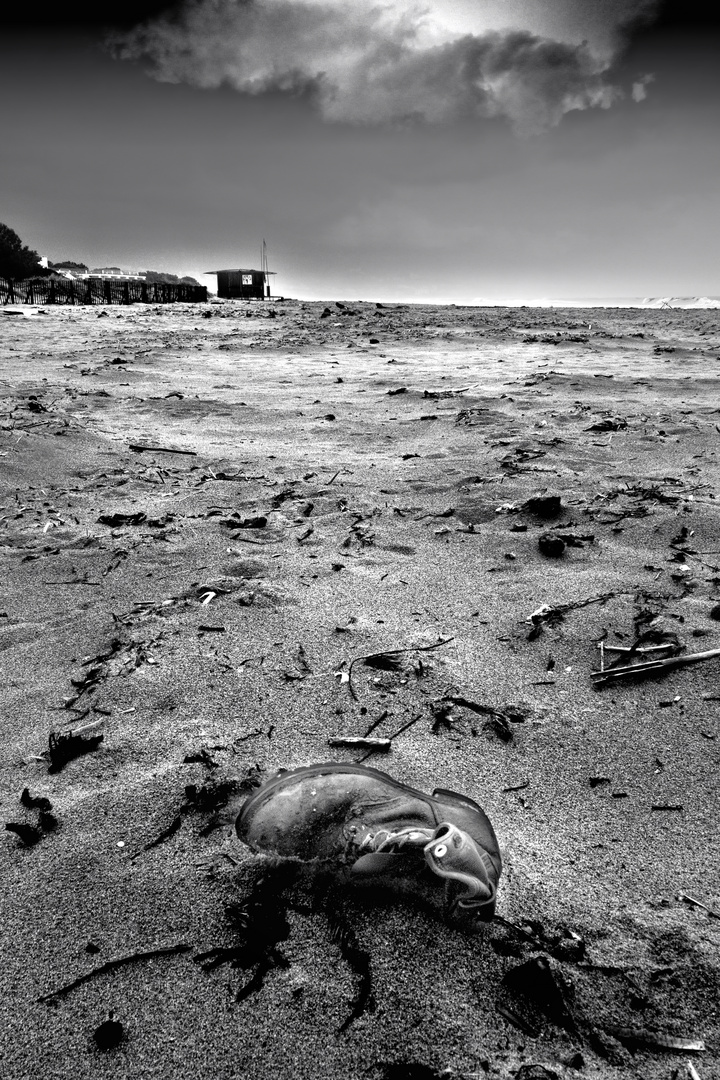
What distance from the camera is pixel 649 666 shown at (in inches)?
75.0

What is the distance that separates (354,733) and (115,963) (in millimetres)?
725

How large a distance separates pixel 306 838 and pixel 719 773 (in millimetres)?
935

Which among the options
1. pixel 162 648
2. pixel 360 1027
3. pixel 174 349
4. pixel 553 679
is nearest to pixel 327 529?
pixel 162 648

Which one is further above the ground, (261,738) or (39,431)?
(39,431)

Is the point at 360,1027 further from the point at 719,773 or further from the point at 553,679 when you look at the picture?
the point at 553,679

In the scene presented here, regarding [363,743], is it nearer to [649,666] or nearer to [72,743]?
[72,743]

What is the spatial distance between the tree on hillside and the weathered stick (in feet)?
131

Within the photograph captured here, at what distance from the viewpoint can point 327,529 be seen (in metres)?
2.97

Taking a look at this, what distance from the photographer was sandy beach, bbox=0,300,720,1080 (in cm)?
104

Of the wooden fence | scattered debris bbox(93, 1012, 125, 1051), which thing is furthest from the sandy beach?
the wooden fence

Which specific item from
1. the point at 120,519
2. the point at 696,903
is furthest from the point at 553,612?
the point at 120,519

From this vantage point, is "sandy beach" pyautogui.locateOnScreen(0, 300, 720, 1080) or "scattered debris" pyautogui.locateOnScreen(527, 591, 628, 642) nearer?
"sandy beach" pyautogui.locateOnScreen(0, 300, 720, 1080)

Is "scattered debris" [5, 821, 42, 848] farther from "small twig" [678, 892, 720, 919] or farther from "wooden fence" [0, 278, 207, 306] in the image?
"wooden fence" [0, 278, 207, 306]

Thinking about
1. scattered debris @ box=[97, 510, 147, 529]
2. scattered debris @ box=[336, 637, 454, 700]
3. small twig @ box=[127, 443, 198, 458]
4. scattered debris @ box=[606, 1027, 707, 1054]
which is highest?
small twig @ box=[127, 443, 198, 458]
